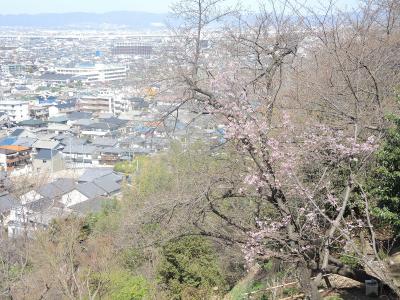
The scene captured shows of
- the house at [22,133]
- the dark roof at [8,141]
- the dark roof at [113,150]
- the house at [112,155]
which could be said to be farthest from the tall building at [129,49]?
the house at [112,155]

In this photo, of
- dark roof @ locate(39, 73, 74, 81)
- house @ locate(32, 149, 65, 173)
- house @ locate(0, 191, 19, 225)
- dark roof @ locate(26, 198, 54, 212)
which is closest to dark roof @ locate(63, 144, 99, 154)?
house @ locate(32, 149, 65, 173)

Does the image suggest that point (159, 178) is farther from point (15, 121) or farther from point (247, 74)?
point (15, 121)

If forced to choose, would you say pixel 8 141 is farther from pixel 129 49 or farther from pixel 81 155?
pixel 129 49

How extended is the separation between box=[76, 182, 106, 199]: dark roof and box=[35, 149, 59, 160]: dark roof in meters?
6.83

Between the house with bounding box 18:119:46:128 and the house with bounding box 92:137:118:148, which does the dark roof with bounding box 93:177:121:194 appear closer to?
the house with bounding box 92:137:118:148

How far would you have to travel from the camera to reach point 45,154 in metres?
27.7

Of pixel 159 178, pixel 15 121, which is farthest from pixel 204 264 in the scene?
pixel 15 121

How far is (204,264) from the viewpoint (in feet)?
21.3

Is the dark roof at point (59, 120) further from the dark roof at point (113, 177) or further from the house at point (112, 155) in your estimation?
the dark roof at point (113, 177)

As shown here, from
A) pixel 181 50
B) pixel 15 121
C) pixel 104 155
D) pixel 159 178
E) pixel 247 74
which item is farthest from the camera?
pixel 15 121

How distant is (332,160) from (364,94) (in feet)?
8.96

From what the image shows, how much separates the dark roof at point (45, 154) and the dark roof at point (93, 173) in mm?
3645

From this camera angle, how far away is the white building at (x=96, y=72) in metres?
68.7

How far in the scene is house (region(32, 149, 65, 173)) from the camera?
27.1 metres
